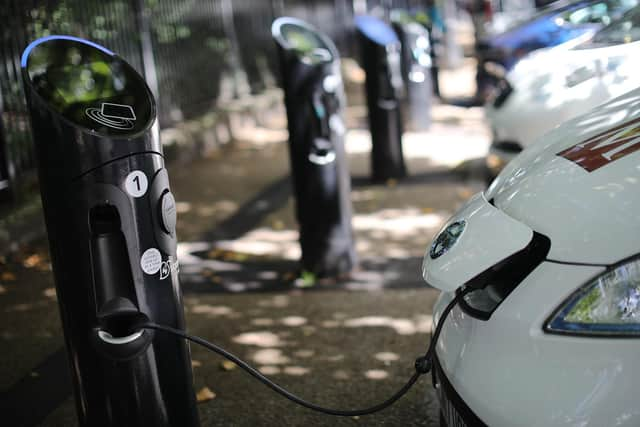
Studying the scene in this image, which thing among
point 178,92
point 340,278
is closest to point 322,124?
point 340,278

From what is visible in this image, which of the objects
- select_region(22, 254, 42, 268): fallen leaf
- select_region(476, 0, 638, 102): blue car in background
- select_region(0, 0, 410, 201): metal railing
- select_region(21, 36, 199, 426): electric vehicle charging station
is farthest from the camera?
select_region(476, 0, 638, 102): blue car in background

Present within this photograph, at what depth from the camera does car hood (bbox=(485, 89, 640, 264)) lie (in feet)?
7.23

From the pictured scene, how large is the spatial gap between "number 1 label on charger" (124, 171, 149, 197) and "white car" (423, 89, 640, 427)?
98 cm

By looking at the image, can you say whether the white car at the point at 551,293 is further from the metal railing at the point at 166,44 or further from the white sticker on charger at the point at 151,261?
the metal railing at the point at 166,44

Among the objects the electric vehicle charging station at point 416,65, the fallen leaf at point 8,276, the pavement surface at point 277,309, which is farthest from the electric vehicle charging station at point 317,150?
the electric vehicle charging station at point 416,65

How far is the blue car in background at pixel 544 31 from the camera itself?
7691mm

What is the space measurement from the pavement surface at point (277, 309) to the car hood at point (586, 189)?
1325 millimetres

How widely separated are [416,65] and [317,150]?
5470mm

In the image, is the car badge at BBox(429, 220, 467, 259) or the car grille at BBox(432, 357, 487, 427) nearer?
the car grille at BBox(432, 357, 487, 427)

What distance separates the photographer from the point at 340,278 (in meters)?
5.50

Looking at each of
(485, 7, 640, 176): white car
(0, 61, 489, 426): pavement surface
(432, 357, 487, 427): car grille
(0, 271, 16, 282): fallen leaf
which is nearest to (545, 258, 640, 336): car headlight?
(432, 357, 487, 427): car grille

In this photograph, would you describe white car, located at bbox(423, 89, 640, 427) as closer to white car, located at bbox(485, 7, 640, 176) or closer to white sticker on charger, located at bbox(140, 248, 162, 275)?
white sticker on charger, located at bbox(140, 248, 162, 275)

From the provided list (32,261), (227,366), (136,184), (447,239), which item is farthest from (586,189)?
(32,261)

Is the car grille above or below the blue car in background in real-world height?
below
